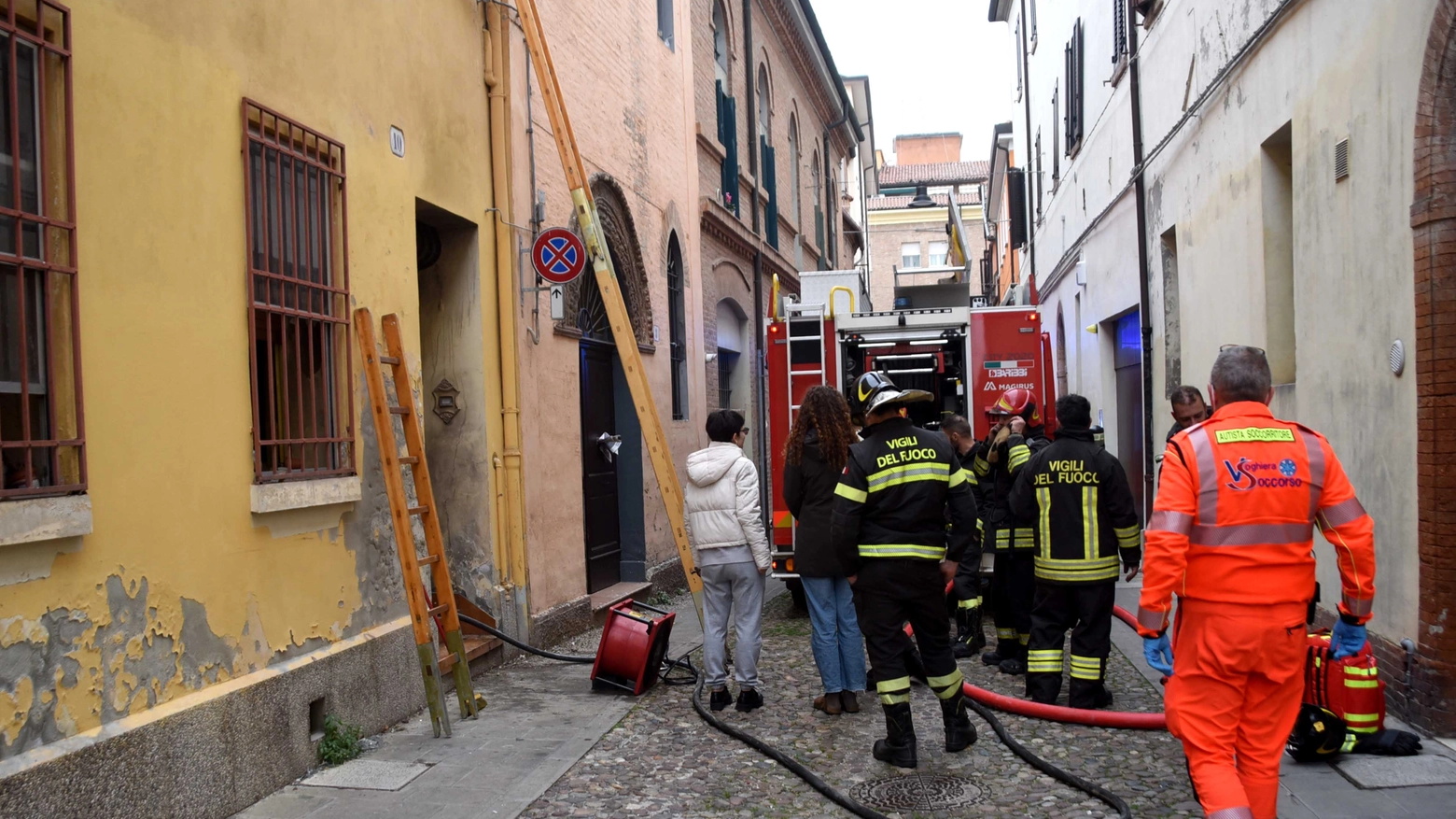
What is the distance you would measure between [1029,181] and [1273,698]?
69.2ft

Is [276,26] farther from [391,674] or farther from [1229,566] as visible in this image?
[1229,566]

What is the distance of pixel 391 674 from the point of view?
6500mm

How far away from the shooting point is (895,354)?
1096 cm

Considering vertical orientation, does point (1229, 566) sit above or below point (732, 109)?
below

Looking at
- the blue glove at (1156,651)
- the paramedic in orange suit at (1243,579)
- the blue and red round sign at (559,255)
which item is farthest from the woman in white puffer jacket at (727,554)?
the paramedic in orange suit at (1243,579)

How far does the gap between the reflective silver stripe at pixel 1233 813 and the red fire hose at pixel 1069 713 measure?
203 cm

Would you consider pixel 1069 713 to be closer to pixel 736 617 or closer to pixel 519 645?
pixel 736 617

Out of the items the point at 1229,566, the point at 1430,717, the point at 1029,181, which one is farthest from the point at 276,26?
the point at 1029,181

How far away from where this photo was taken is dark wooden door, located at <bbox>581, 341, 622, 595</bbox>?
10.4 m

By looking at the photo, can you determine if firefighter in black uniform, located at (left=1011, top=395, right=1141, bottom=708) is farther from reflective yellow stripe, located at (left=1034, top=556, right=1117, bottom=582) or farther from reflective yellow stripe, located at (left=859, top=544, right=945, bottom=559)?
reflective yellow stripe, located at (left=859, top=544, right=945, bottom=559)

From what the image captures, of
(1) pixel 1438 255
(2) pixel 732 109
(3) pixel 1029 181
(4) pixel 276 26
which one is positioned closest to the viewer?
(1) pixel 1438 255

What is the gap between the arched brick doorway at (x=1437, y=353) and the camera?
520 cm

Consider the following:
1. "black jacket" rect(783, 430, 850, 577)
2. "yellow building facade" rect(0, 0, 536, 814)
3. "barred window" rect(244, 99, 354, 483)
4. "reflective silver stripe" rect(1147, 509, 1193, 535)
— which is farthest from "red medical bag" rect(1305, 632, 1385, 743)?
"barred window" rect(244, 99, 354, 483)

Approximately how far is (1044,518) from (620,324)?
316cm
